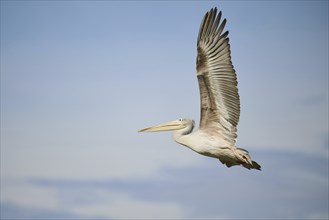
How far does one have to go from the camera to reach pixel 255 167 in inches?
845

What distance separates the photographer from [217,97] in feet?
70.7

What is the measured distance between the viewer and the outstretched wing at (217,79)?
21531mm

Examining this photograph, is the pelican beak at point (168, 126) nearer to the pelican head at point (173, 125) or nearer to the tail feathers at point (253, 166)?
the pelican head at point (173, 125)

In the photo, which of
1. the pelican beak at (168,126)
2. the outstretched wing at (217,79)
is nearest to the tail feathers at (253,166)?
the outstretched wing at (217,79)

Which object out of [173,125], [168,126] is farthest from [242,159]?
[168,126]

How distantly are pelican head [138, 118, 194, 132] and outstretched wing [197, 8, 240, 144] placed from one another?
0.84 metres

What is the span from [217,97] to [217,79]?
49 cm

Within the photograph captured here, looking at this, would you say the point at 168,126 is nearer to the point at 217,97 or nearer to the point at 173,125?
the point at 173,125

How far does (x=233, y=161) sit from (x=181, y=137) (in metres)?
1.65

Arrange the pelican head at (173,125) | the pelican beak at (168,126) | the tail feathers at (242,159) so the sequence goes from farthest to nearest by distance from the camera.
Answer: the pelican beak at (168,126) < the pelican head at (173,125) < the tail feathers at (242,159)

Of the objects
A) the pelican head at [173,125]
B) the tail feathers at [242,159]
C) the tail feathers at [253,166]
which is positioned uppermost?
the pelican head at [173,125]

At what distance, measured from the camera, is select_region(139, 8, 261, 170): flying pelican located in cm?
2152

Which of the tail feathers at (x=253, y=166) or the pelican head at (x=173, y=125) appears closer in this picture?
the tail feathers at (x=253, y=166)

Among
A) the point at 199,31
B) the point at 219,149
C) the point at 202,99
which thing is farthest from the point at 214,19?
the point at 219,149
